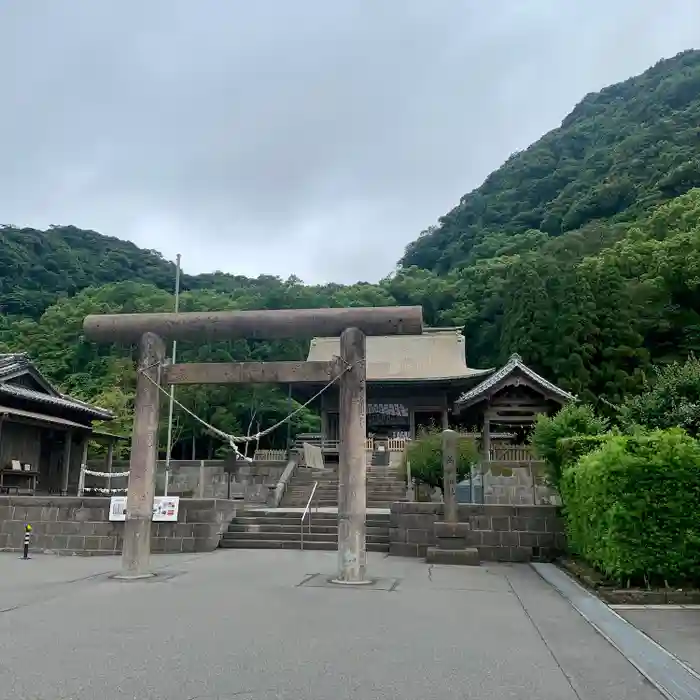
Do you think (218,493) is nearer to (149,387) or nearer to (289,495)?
(289,495)

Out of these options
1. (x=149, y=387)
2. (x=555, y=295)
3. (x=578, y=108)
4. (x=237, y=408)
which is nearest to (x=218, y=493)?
(x=237, y=408)

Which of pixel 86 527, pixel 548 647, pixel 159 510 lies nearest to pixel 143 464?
pixel 159 510

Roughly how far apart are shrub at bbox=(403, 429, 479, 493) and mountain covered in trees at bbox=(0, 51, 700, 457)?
592 centimetres

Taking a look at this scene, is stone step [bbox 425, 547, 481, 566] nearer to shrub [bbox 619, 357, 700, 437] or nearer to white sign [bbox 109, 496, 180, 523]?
shrub [bbox 619, 357, 700, 437]

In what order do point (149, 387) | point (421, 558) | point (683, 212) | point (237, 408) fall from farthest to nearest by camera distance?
point (683, 212) → point (237, 408) → point (421, 558) → point (149, 387)

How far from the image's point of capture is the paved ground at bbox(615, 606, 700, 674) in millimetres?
5180

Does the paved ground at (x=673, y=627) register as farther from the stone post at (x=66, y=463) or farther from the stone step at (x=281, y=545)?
the stone post at (x=66, y=463)

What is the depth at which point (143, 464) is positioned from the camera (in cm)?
939

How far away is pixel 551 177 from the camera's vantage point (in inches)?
2667

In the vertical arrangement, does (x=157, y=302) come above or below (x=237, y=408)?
above

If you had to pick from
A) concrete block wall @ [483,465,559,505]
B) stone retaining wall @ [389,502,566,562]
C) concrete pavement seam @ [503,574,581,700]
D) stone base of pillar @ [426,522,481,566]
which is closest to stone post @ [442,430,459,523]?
stone base of pillar @ [426,522,481,566]

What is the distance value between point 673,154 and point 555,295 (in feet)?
96.4

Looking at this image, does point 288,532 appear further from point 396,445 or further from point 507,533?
point 396,445

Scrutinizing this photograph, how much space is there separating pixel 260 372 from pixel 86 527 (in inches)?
A: 244
